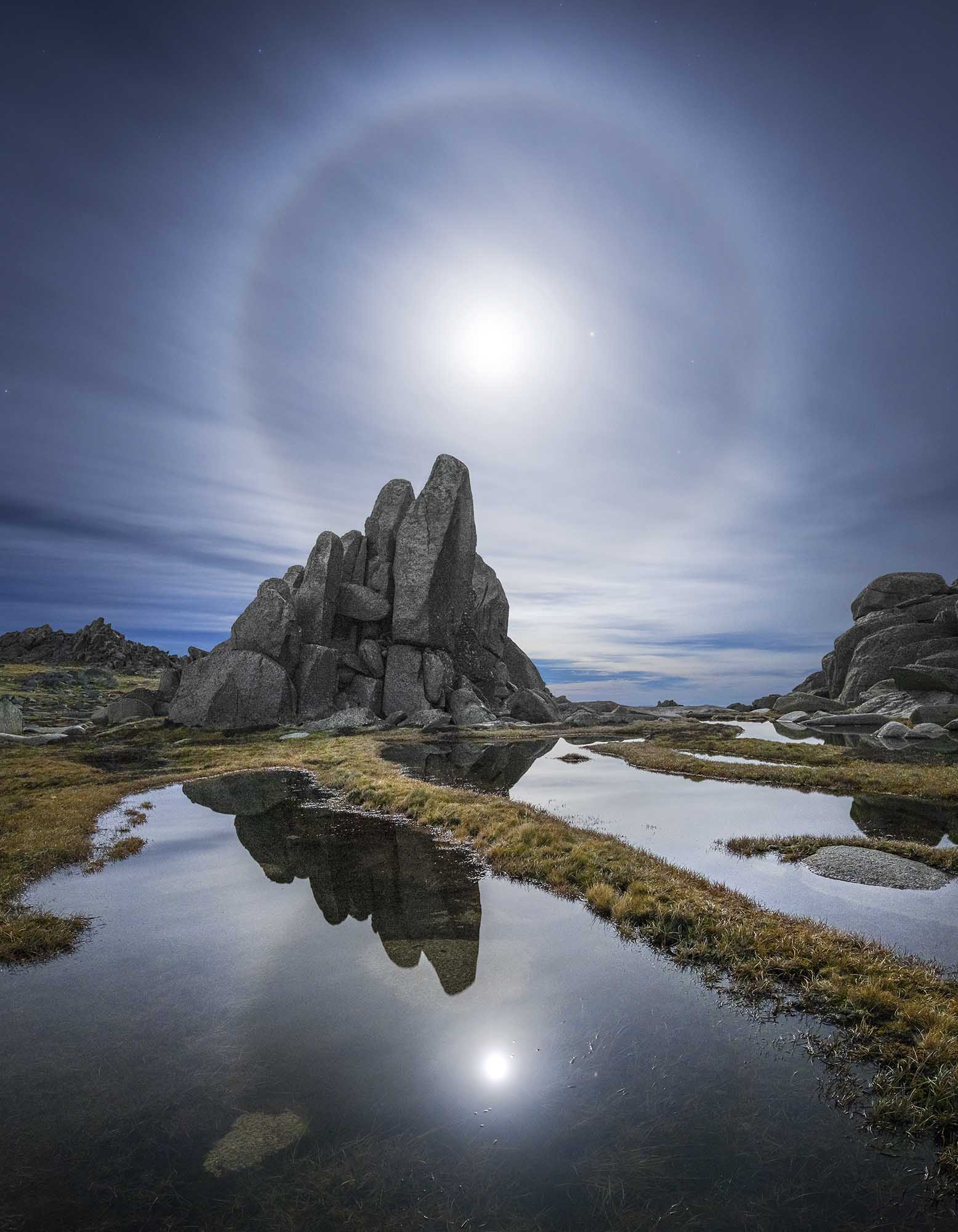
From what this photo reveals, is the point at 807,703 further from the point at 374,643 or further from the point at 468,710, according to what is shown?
the point at 374,643

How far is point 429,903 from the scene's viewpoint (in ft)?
49.9

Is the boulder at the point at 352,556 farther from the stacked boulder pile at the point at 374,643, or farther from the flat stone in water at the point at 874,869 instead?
the flat stone in water at the point at 874,869

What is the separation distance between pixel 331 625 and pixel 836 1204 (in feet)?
271

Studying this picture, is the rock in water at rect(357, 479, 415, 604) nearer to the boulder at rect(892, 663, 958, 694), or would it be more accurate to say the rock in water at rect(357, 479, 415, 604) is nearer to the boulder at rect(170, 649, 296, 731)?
the boulder at rect(170, 649, 296, 731)

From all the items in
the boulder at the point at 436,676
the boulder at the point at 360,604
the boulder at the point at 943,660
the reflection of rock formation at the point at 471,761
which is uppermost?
the boulder at the point at 360,604

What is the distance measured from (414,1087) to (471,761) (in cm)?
3785

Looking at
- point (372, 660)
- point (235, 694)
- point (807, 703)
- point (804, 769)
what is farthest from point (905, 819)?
point (807, 703)

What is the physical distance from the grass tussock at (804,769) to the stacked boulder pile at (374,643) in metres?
34.1

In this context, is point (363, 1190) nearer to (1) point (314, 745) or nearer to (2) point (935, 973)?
(2) point (935, 973)

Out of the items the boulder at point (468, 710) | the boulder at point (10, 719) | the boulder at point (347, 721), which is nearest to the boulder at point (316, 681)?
the boulder at point (347, 721)

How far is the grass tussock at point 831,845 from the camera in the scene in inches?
715

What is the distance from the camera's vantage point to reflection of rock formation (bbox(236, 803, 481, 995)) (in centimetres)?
1266

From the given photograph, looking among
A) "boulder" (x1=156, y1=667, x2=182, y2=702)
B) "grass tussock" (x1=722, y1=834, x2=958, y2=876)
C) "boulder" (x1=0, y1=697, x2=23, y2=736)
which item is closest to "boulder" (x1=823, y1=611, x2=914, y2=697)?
"grass tussock" (x1=722, y1=834, x2=958, y2=876)

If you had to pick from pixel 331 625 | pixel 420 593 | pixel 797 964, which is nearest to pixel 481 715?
pixel 420 593
